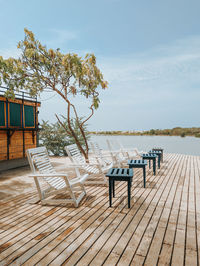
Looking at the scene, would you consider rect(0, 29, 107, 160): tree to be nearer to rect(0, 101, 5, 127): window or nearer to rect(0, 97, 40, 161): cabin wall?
rect(0, 101, 5, 127): window

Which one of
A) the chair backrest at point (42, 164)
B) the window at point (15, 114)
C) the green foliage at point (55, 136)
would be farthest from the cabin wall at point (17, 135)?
the chair backrest at point (42, 164)

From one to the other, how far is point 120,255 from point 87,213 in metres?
1.05

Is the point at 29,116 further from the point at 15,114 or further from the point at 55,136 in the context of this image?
the point at 55,136

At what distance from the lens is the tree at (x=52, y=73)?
5773 mm

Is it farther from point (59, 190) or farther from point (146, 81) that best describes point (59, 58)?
point (146, 81)

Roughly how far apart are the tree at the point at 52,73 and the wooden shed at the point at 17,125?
0.97 metres

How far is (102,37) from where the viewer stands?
13352mm

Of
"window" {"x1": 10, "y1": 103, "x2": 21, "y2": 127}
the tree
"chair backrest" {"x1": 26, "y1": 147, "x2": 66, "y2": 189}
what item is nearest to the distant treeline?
"window" {"x1": 10, "y1": 103, "x2": 21, "y2": 127}

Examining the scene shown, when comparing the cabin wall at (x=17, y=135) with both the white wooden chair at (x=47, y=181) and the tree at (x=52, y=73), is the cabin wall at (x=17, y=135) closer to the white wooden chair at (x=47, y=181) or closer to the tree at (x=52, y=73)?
the tree at (x=52, y=73)

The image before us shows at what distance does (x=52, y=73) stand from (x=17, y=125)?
108 inches

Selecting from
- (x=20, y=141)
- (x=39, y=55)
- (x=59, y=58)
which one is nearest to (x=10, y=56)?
(x=39, y=55)

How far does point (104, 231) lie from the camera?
2379 millimetres

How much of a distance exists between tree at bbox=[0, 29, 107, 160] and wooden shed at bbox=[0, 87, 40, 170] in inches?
38.2

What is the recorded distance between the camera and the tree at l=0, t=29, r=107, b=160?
227 inches
